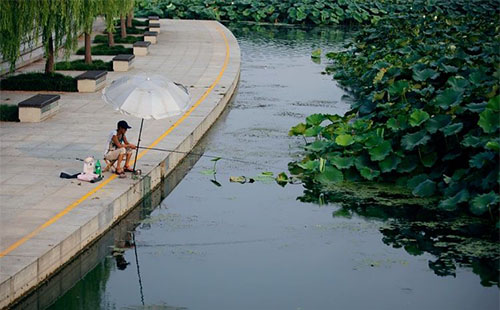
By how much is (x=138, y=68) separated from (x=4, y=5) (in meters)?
8.43

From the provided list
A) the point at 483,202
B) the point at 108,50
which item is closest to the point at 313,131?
the point at 483,202

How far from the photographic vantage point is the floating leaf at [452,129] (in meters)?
17.0

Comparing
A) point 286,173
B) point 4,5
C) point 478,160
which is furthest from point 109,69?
point 478,160

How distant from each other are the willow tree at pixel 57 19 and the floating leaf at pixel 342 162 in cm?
868

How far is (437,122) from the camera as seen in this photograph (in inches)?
698

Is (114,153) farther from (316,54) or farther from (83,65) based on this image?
(316,54)

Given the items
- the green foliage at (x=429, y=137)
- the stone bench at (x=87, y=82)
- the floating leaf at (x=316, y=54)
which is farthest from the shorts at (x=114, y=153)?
the floating leaf at (x=316, y=54)

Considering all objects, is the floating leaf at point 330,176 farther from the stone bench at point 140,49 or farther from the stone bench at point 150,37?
the stone bench at point 150,37

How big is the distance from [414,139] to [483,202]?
8.65 ft

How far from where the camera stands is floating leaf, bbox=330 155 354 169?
18016mm

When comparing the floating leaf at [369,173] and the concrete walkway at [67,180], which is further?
the floating leaf at [369,173]

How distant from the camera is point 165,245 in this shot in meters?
14.6

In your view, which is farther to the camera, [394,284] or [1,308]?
[394,284]

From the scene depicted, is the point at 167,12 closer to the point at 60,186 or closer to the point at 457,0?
the point at 457,0
